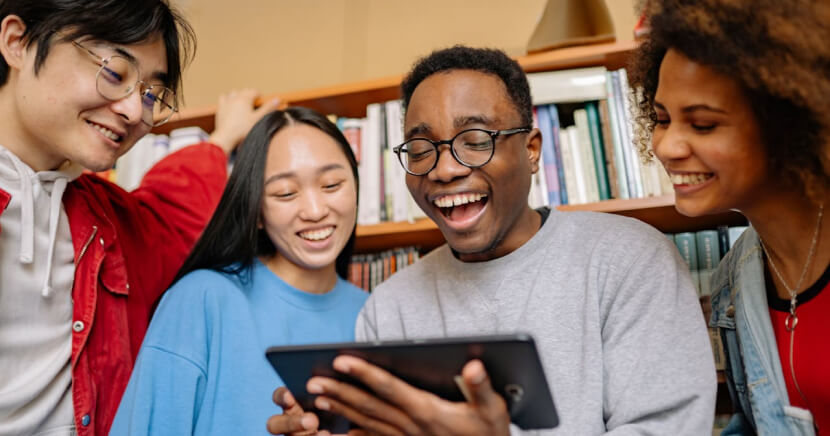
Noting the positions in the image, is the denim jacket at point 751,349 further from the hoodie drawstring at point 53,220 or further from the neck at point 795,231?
the hoodie drawstring at point 53,220

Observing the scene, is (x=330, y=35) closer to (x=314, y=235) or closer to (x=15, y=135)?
(x=314, y=235)

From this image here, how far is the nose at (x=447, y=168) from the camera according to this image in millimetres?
1098

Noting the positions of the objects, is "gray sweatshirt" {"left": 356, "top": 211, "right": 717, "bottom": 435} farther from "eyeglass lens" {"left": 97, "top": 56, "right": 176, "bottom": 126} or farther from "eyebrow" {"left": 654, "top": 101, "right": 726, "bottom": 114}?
"eyeglass lens" {"left": 97, "top": 56, "right": 176, "bottom": 126}

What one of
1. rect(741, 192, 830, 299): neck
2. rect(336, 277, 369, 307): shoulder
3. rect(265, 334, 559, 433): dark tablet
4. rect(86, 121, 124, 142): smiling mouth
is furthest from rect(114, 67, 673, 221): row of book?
rect(265, 334, 559, 433): dark tablet

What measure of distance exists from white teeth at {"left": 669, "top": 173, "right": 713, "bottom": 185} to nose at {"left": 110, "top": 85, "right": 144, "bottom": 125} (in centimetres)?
104

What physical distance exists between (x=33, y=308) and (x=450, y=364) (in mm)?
939

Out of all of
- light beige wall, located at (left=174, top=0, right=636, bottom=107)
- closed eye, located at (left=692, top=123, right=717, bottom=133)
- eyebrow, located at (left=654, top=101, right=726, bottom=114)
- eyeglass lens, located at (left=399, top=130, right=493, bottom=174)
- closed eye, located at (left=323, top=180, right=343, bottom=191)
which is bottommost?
closed eye, located at (left=692, top=123, right=717, bottom=133)

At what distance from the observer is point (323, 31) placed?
7.92ft

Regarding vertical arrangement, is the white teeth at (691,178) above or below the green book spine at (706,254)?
above

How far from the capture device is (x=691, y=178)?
91 centimetres

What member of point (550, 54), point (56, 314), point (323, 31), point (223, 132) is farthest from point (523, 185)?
point (323, 31)

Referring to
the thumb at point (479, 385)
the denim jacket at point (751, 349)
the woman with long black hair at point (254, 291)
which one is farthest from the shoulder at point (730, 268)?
the woman with long black hair at point (254, 291)

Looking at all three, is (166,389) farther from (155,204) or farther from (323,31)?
(323,31)

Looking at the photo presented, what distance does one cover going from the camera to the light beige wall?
217 centimetres
